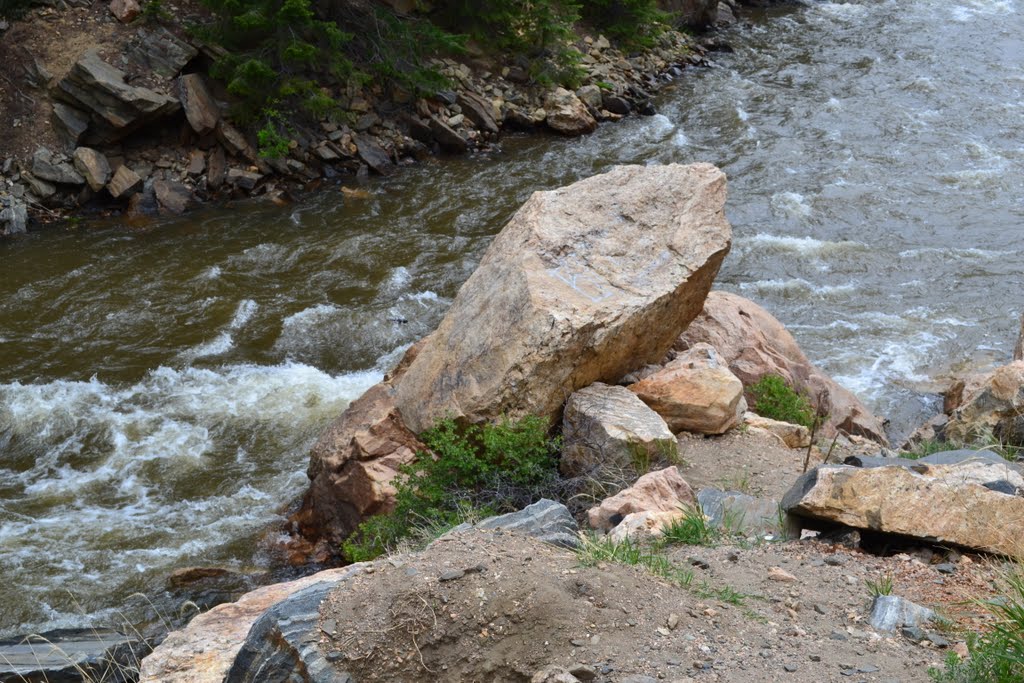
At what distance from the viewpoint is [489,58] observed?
16.5m

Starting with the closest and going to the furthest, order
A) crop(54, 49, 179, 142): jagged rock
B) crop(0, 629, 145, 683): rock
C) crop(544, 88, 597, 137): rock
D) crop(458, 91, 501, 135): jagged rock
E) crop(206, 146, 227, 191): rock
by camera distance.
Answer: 1. crop(0, 629, 145, 683): rock
2. crop(54, 49, 179, 142): jagged rock
3. crop(206, 146, 227, 191): rock
4. crop(458, 91, 501, 135): jagged rock
5. crop(544, 88, 597, 137): rock

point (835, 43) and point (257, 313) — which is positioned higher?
point (835, 43)

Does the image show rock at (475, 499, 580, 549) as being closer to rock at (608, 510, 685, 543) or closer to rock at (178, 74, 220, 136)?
rock at (608, 510, 685, 543)

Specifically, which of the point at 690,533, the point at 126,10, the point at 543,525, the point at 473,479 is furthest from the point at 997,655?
the point at 126,10

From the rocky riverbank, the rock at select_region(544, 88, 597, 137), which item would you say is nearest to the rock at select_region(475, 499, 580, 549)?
the rocky riverbank

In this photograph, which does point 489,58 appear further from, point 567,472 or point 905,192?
point 567,472

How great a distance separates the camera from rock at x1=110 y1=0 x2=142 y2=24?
14.3m

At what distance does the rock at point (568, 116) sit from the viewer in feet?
50.7

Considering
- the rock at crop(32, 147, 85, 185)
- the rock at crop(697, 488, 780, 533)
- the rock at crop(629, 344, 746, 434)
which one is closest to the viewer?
the rock at crop(697, 488, 780, 533)

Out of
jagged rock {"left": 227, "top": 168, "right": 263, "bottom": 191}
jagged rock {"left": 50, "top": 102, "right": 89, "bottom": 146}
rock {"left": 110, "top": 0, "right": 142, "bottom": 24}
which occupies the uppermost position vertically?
rock {"left": 110, "top": 0, "right": 142, "bottom": 24}

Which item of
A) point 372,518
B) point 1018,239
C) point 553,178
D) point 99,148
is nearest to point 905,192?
point 1018,239

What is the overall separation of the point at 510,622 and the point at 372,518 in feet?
8.50

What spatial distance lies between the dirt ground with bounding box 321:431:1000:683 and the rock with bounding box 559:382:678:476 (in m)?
→ 1.51

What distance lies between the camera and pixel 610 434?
600 centimetres
